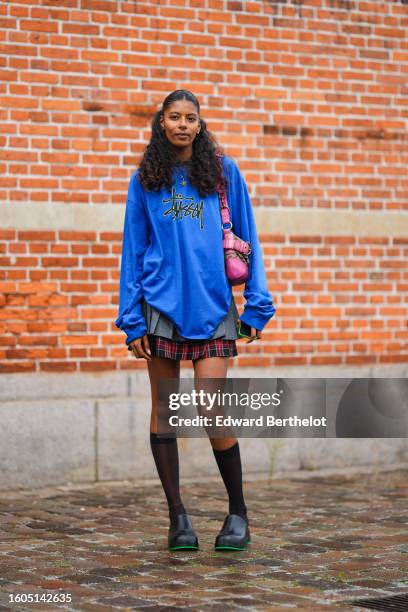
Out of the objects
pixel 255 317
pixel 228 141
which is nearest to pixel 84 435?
pixel 228 141

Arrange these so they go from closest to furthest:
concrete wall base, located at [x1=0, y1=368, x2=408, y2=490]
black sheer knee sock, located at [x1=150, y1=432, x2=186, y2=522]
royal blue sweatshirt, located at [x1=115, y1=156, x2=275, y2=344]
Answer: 1. royal blue sweatshirt, located at [x1=115, y1=156, x2=275, y2=344]
2. black sheer knee sock, located at [x1=150, y1=432, x2=186, y2=522]
3. concrete wall base, located at [x1=0, y1=368, x2=408, y2=490]

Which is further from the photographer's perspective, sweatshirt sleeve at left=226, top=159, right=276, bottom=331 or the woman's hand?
sweatshirt sleeve at left=226, top=159, right=276, bottom=331

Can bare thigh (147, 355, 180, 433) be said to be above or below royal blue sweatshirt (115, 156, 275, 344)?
below

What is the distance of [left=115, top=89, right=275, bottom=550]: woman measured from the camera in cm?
528

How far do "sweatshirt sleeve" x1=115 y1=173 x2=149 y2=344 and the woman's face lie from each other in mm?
270

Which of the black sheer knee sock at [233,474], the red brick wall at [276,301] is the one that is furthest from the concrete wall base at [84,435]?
the black sheer knee sock at [233,474]

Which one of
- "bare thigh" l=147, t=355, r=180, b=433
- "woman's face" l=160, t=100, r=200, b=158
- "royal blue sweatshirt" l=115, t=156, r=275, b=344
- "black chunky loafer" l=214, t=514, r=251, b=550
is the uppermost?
"woman's face" l=160, t=100, r=200, b=158

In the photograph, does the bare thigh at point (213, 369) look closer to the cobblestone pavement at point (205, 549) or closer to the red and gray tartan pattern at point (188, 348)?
the red and gray tartan pattern at point (188, 348)

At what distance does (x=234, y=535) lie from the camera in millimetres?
5355

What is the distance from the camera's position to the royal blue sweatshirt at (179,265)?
5266mm

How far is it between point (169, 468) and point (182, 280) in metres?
0.85

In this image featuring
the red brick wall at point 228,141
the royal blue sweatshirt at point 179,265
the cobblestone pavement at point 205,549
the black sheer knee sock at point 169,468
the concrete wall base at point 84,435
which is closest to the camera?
the cobblestone pavement at point 205,549

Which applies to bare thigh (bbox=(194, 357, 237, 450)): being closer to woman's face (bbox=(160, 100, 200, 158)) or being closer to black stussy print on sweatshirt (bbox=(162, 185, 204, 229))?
black stussy print on sweatshirt (bbox=(162, 185, 204, 229))

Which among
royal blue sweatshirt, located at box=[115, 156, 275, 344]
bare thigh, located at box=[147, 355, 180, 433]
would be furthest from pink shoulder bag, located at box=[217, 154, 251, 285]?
bare thigh, located at box=[147, 355, 180, 433]
